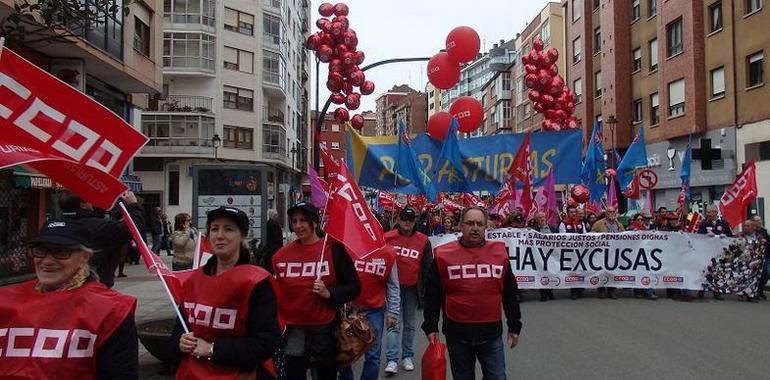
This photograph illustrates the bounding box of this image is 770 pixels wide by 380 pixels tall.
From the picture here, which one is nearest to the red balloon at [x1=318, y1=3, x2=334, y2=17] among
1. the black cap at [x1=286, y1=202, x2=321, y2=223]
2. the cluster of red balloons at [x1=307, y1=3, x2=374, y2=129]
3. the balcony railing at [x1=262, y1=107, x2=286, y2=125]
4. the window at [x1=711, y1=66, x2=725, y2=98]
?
the cluster of red balloons at [x1=307, y1=3, x2=374, y2=129]

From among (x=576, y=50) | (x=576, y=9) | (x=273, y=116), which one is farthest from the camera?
(x=273, y=116)

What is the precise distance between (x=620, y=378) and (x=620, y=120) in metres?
28.7

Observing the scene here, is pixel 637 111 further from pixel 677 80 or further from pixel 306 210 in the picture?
pixel 306 210

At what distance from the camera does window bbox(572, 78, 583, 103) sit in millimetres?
38812

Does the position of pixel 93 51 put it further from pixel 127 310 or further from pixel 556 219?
pixel 127 310

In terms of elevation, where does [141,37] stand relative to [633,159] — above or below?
above

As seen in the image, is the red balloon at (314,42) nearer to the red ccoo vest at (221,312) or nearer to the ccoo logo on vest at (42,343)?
the red ccoo vest at (221,312)

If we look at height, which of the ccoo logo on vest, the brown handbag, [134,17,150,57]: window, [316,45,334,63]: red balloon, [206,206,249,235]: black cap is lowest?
the brown handbag

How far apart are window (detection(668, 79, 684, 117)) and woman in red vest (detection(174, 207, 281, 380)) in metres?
27.9

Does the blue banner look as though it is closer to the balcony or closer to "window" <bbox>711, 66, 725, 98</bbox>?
"window" <bbox>711, 66, 725, 98</bbox>

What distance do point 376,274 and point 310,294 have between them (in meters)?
1.64

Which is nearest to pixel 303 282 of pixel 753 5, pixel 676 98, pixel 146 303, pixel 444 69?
pixel 146 303

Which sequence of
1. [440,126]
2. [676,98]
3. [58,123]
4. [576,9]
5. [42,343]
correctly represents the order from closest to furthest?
1. [42,343]
2. [58,123]
3. [440,126]
4. [676,98]
5. [576,9]

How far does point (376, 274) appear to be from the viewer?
6.05 metres
